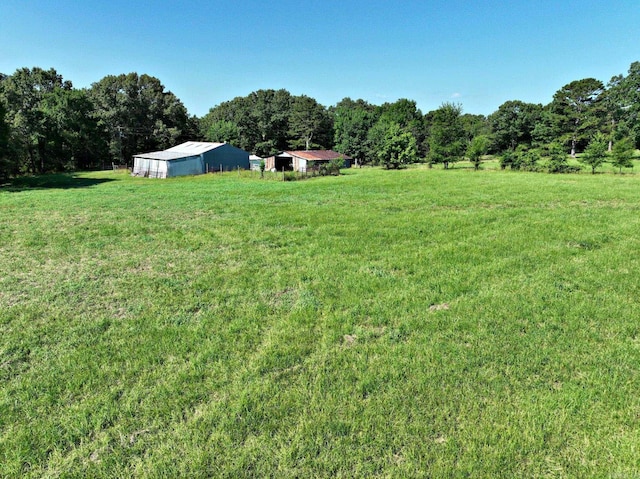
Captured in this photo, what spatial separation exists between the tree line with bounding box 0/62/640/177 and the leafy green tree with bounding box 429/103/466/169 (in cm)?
13

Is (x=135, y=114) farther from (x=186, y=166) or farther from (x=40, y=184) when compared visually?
(x=40, y=184)

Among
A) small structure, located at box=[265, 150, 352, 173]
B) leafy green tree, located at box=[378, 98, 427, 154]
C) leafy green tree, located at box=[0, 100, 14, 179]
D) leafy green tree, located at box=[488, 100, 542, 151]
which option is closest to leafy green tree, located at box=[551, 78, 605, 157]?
leafy green tree, located at box=[488, 100, 542, 151]

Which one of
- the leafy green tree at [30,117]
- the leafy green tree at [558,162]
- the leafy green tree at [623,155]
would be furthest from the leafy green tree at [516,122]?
the leafy green tree at [30,117]

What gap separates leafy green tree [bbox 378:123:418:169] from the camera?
139ft

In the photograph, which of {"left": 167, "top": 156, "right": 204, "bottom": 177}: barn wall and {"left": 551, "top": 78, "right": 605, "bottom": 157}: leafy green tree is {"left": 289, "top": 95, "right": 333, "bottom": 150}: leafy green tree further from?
{"left": 551, "top": 78, "right": 605, "bottom": 157}: leafy green tree

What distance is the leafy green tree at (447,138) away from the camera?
40531 mm

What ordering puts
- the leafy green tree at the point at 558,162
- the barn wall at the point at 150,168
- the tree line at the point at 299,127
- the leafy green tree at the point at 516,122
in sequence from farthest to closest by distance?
the leafy green tree at the point at 516,122
the tree line at the point at 299,127
the barn wall at the point at 150,168
the leafy green tree at the point at 558,162

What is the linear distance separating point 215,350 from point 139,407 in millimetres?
795

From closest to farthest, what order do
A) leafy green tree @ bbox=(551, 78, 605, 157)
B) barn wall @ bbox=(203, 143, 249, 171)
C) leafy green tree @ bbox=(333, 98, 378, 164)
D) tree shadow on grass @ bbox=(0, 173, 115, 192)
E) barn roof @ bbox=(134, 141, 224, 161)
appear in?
1. tree shadow on grass @ bbox=(0, 173, 115, 192)
2. barn roof @ bbox=(134, 141, 224, 161)
3. barn wall @ bbox=(203, 143, 249, 171)
4. leafy green tree @ bbox=(551, 78, 605, 157)
5. leafy green tree @ bbox=(333, 98, 378, 164)

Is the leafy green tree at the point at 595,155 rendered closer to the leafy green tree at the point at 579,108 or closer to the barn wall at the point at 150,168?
the leafy green tree at the point at 579,108

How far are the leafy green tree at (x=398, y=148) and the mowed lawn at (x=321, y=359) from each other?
3782cm

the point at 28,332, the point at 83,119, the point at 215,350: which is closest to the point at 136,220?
the point at 28,332

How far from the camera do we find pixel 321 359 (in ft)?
9.94

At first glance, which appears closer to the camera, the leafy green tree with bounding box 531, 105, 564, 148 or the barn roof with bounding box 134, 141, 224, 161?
the barn roof with bounding box 134, 141, 224, 161
